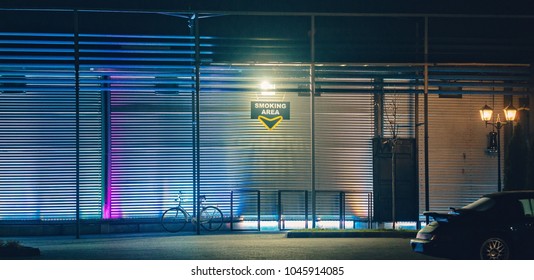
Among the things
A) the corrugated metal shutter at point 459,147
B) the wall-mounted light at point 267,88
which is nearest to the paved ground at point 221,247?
the wall-mounted light at point 267,88

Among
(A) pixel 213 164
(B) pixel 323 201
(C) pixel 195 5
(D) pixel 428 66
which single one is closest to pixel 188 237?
(A) pixel 213 164

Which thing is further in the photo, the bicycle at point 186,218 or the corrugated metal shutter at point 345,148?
the corrugated metal shutter at point 345,148

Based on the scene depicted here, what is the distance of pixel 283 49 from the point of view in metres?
21.2

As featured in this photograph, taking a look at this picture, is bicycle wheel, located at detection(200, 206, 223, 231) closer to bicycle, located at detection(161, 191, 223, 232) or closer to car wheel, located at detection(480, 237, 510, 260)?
bicycle, located at detection(161, 191, 223, 232)

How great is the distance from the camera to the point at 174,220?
2153 cm

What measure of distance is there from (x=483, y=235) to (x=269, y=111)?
9603 mm

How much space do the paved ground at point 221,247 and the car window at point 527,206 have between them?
6.88ft

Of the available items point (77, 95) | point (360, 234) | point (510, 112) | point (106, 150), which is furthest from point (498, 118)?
point (77, 95)

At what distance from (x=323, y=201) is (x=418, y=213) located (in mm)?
2650

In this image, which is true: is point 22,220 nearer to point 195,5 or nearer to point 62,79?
point 62,79

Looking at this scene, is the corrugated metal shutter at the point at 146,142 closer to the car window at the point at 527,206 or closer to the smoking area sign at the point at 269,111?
the smoking area sign at the point at 269,111

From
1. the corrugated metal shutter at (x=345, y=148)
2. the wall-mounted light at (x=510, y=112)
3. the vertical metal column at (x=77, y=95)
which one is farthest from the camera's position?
the corrugated metal shutter at (x=345, y=148)

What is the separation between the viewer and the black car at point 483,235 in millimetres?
12922

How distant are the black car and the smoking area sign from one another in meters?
9.01
